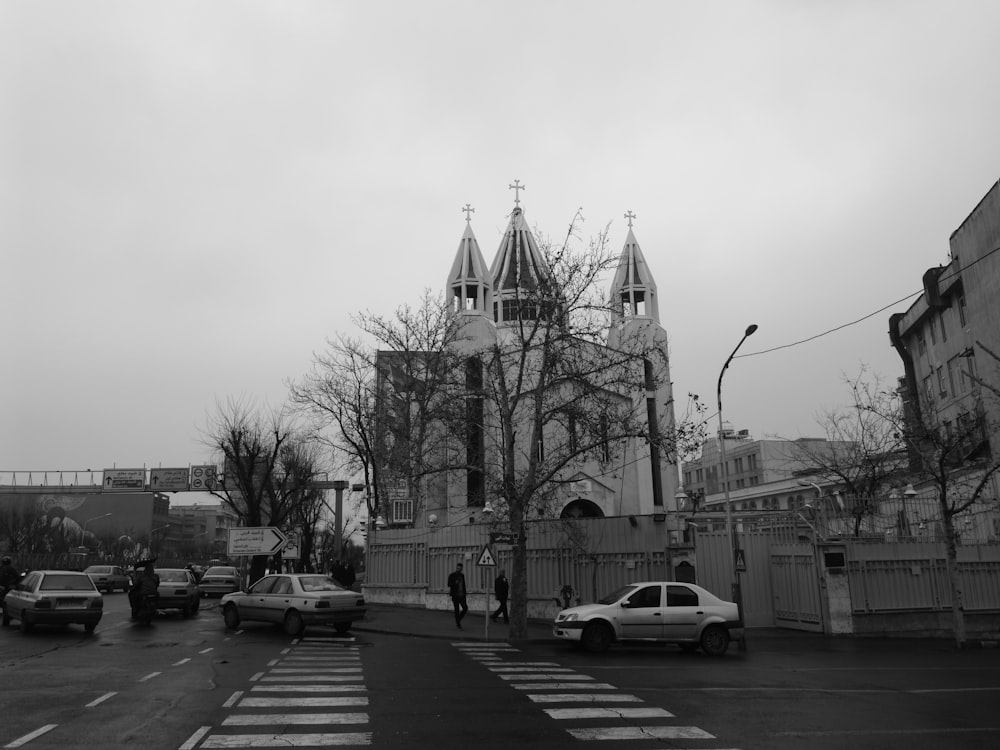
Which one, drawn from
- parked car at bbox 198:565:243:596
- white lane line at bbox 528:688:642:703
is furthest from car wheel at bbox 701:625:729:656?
parked car at bbox 198:565:243:596

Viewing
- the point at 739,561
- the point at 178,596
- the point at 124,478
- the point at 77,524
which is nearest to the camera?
the point at 739,561

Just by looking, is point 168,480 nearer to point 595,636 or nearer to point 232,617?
point 232,617

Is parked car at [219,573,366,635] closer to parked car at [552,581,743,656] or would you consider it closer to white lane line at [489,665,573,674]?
parked car at [552,581,743,656]

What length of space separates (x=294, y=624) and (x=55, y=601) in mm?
5707

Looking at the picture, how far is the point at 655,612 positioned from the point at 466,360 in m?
→ 9.33

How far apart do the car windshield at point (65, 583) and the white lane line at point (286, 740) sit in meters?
14.3

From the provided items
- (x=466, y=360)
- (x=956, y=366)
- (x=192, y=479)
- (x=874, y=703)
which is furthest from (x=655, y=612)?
(x=192, y=479)

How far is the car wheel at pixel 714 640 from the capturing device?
56.9 ft

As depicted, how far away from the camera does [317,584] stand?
68.4 feet

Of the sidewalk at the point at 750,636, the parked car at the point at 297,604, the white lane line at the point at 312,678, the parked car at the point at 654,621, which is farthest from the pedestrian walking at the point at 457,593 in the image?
the white lane line at the point at 312,678

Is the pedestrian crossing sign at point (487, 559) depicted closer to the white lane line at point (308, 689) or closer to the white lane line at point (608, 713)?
the white lane line at point (308, 689)

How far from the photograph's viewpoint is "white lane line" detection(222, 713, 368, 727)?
27.9ft

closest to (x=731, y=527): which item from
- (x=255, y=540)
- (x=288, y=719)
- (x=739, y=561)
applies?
(x=739, y=561)

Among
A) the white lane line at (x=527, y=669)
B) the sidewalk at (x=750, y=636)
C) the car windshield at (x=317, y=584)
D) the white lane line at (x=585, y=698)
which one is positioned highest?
the car windshield at (x=317, y=584)
